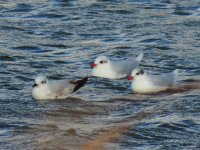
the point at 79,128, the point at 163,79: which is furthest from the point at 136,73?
the point at 79,128

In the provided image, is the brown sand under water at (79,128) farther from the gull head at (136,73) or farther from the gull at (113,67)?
the gull at (113,67)

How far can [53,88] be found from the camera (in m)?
13.5

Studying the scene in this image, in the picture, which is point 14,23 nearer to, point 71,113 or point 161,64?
point 161,64

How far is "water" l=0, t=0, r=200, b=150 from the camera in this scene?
439 inches

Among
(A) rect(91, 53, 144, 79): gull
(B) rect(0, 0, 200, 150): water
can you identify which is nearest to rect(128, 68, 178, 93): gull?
(B) rect(0, 0, 200, 150): water

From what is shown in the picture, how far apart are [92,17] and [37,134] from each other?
9515mm

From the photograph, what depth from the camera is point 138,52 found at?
17359 mm

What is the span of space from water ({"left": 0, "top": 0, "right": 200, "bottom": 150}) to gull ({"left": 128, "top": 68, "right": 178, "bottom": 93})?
196 mm

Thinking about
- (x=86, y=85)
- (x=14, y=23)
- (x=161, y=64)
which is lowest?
(x=86, y=85)

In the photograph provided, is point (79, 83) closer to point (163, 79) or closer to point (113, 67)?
point (163, 79)

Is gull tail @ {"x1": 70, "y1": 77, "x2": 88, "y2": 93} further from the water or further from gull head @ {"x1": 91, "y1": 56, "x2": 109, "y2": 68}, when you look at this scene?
gull head @ {"x1": 91, "y1": 56, "x2": 109, "y2": 68}

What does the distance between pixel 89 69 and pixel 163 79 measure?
207 centimetres

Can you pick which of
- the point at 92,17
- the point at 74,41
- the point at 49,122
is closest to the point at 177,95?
the point at 49,122

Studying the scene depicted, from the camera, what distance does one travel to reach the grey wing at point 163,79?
47.4ft
